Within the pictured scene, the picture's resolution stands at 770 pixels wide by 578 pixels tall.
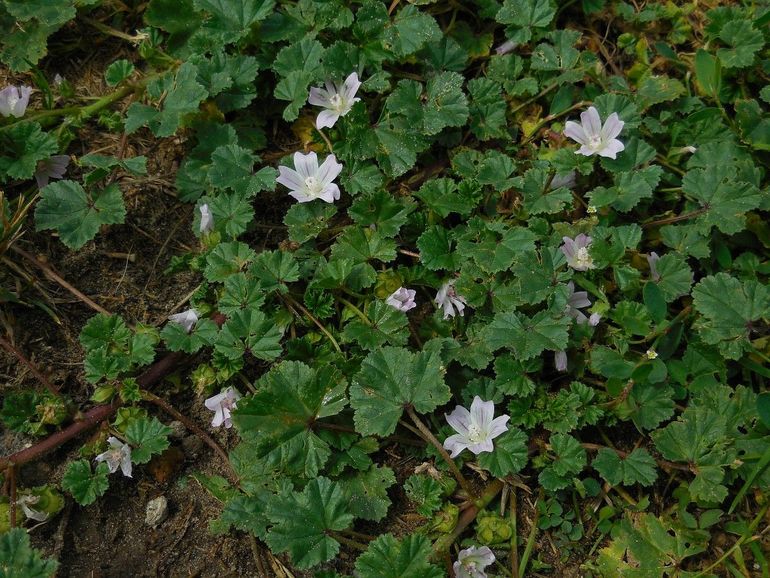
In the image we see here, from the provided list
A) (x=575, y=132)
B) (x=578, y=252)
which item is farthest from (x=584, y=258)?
(x=575, y=132)

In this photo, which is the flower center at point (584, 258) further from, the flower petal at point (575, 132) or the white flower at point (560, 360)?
the flower petal at point (575, 132)

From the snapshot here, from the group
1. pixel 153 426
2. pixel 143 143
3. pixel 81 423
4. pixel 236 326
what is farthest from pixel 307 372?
pixel 143 143

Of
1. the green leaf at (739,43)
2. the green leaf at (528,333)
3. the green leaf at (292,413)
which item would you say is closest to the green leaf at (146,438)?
the green leaf at (292,413)

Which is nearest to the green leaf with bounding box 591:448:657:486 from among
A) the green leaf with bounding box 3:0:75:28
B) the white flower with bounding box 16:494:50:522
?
the white flower with bounding box 16:494:50:522

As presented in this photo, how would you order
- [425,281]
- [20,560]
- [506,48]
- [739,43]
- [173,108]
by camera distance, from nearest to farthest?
[20,560], [425,281], [173,108], [739,43], [506,48]

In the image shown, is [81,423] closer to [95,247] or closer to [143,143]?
[95,247]

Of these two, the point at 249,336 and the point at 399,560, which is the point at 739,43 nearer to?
the point at 249,336

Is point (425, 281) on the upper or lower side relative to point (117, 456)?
upper
